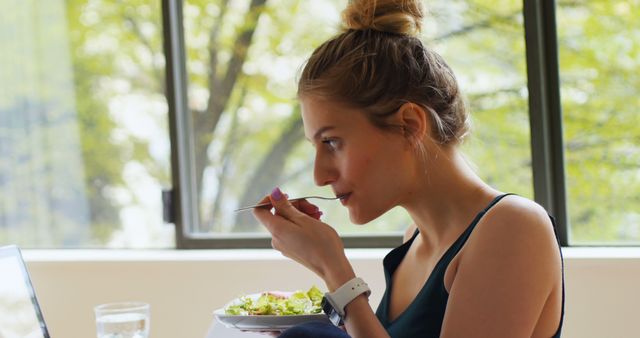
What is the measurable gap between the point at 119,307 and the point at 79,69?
1.63m

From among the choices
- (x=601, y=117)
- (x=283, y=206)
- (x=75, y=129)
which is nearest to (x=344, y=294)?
(x=283, y=206)

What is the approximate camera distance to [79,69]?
10.4 feet

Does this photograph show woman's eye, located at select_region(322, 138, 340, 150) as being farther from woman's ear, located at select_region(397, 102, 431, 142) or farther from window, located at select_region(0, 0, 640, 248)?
window, located at select_region(0, 0, 640, 248)

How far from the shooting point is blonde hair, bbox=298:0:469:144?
141cm

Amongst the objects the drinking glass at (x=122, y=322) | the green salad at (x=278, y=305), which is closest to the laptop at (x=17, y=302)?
the drinking glass at (x=122, y=322)

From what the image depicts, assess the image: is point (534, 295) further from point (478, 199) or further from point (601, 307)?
point (601, 307)

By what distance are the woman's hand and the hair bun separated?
337 millimetres

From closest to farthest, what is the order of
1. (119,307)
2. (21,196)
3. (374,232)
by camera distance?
(119,307)
(374,232)
(21,196)

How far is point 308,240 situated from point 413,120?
26 cm

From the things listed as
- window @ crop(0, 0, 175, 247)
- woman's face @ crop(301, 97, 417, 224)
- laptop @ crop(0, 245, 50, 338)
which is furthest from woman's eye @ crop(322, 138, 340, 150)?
window @ crop(0, 0, 175, 247)

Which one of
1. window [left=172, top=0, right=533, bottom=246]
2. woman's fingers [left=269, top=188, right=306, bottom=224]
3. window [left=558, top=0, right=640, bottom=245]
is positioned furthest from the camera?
window [left=172, top=0, right=533, bottom=246]

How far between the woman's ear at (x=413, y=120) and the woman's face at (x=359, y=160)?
0.06 ft

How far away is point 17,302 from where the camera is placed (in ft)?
6.44

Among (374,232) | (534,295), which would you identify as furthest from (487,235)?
(374,232)
